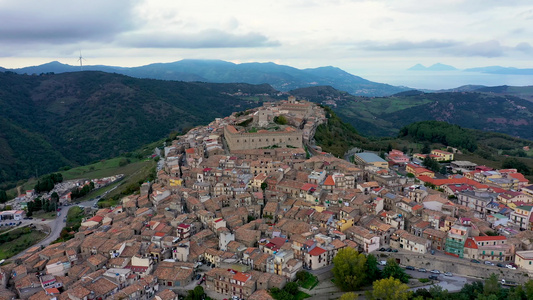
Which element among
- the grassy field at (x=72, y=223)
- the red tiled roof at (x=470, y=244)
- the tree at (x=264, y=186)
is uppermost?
the tree at (x=264, y=186)

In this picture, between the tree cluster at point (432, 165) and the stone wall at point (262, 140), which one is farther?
the tree cluster at point (432, 165)

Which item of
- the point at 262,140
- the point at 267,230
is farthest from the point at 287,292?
the point at 262,140

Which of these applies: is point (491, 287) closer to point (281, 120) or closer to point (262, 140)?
point (262, 140)

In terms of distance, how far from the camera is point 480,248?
27.3m

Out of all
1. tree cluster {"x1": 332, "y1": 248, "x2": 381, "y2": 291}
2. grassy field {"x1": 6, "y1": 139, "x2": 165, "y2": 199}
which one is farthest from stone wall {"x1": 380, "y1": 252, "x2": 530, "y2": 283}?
grassy field {"x1": 6, "y1": 139, "x2": 165, "y2": 199}

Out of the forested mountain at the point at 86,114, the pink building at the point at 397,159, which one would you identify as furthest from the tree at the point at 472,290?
the forested mountain at the point at 86,114

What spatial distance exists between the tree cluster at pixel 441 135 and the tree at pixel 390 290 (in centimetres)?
5599

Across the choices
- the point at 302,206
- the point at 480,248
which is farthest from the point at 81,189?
the point at 480,248

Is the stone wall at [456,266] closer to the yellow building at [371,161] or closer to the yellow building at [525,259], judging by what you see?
the yellow building at [525,259]

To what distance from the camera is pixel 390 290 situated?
2372cm

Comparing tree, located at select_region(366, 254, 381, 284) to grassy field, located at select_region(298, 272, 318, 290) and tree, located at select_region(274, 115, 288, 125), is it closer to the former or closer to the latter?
grassy field, located at select_region(298, 272, 318, 290)

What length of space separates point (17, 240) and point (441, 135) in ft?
237

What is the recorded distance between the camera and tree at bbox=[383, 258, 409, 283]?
25.9 metres

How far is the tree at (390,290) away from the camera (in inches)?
923
